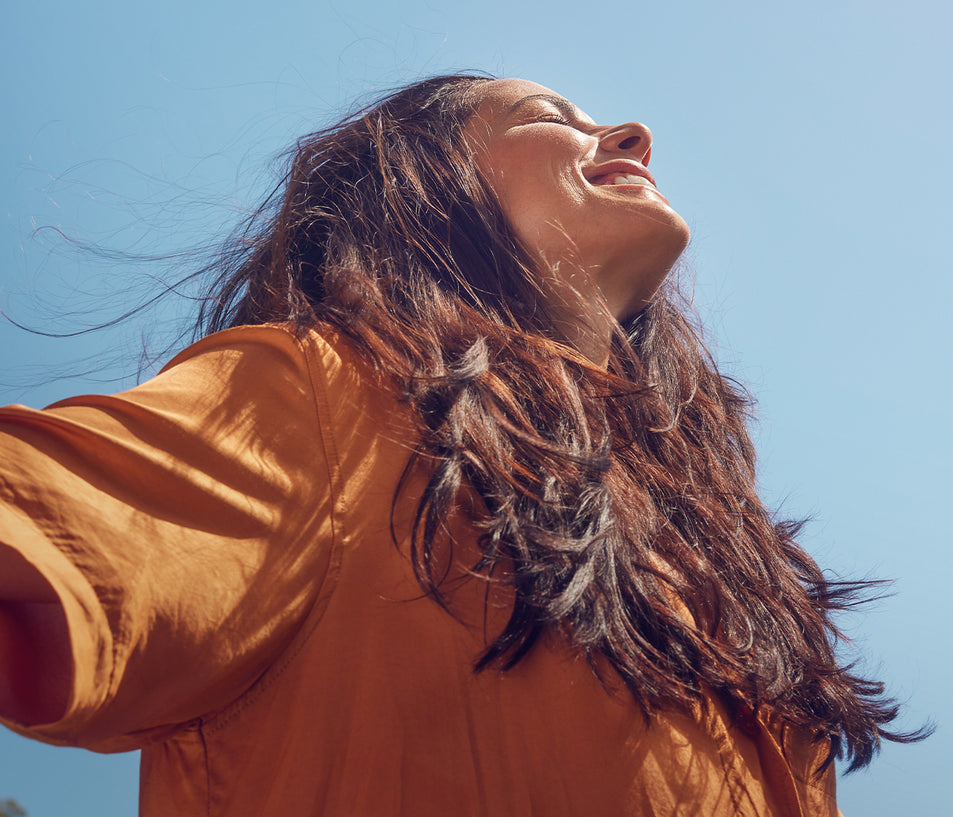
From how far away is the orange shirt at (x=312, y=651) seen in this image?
Answer: 20.4 inches

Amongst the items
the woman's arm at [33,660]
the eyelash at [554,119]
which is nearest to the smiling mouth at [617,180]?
the eyelash at [554,119]

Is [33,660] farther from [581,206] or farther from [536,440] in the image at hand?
[581,206]

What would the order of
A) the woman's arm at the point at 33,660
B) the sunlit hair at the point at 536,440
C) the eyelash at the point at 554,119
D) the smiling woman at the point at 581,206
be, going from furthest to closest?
the eyelash at the point at 554,119 → the smiling woman at the point at 581,206 → the sunlit hair at the point at 536,440 → the woman's arm at the point at 33,660

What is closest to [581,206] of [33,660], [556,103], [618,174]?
[618,174]

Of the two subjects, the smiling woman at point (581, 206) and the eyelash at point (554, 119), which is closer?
the smiling woman at point (581, 206)

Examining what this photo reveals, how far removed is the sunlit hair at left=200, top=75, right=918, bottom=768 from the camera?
651 millimetres

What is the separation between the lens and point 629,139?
3.68ft

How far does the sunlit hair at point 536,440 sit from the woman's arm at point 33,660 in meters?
0.26

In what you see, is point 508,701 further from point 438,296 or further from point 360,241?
point 360,241

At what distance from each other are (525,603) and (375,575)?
0.39ft

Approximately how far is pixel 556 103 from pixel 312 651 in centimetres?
84

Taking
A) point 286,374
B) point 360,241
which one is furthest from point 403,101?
point 286,374

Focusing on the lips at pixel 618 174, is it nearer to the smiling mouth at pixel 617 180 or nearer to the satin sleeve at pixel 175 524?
the smiling mouth at pixel 617 180

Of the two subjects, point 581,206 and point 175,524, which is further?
point 581,206
